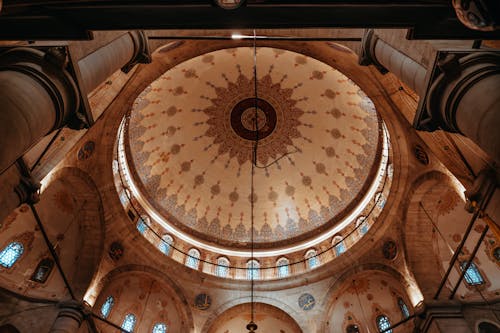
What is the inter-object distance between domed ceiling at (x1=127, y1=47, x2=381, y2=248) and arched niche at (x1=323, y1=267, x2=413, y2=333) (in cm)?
460

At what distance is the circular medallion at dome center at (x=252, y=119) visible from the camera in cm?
2156

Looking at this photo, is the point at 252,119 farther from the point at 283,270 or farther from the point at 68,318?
the point at 68,318

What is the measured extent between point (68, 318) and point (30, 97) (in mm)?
9984

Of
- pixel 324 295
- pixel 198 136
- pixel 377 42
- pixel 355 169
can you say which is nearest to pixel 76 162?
pixel 198 136

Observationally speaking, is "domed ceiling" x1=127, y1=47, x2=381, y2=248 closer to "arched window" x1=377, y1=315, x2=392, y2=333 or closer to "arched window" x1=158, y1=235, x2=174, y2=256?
"arched window" x1=158, y1=235, x2=174, y2=256

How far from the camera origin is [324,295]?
16.5 m

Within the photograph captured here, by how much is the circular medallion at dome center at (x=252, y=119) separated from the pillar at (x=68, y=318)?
45.4ft

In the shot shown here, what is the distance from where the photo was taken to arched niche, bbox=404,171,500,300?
13.1 meters

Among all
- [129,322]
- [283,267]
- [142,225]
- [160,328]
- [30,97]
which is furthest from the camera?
[283,267]

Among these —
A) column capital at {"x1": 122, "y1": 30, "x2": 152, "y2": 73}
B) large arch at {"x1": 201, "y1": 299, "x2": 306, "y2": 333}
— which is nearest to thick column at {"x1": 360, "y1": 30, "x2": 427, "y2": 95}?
column capital at {"x1": 122, "y1": 30, "x2": 152, "y2": 73}

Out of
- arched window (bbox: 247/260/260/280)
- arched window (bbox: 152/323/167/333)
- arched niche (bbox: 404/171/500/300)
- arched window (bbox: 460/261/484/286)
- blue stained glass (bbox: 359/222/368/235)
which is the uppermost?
blue stained glass (bbox: 359/222/368/235)

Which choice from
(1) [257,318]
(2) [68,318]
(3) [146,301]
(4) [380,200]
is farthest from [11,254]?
(4) [380,200]

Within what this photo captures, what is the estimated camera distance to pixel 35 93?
5.54 m

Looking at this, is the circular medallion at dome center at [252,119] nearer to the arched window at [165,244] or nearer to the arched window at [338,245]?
the arched window at [338,245]
